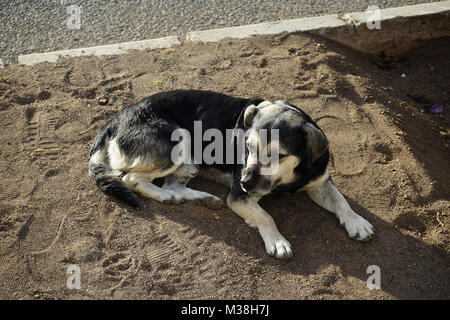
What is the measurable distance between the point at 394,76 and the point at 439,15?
1.37m

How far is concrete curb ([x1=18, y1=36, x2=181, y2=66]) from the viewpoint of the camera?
756 centimetres

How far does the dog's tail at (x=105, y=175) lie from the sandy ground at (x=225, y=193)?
0.13 m

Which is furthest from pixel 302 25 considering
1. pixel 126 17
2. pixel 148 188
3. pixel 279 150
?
pixel 148 188

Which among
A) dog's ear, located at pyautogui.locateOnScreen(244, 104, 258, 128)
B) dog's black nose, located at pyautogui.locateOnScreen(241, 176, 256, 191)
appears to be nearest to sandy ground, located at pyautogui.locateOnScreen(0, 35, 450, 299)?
dog's black nose, located at pyautogui.locateOnScreen(241, 176, 256, 191)

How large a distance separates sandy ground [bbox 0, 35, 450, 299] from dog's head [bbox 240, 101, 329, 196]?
1.89ft

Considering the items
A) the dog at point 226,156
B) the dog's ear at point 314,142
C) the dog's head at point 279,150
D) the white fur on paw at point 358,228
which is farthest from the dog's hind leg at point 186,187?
the white fur on paw at point 358,228

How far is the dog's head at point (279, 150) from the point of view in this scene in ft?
14.7

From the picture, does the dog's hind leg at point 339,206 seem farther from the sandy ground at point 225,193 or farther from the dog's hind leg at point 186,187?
the dog's hind leg at point 186,187

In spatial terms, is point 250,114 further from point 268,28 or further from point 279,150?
point 268,28

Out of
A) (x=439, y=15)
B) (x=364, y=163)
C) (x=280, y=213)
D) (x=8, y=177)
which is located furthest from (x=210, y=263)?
(x=439, y=15)

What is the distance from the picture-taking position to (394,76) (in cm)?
767

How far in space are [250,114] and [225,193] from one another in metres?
1.07

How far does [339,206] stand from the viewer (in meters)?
4.88

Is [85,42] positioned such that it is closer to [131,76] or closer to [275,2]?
[131,76]
